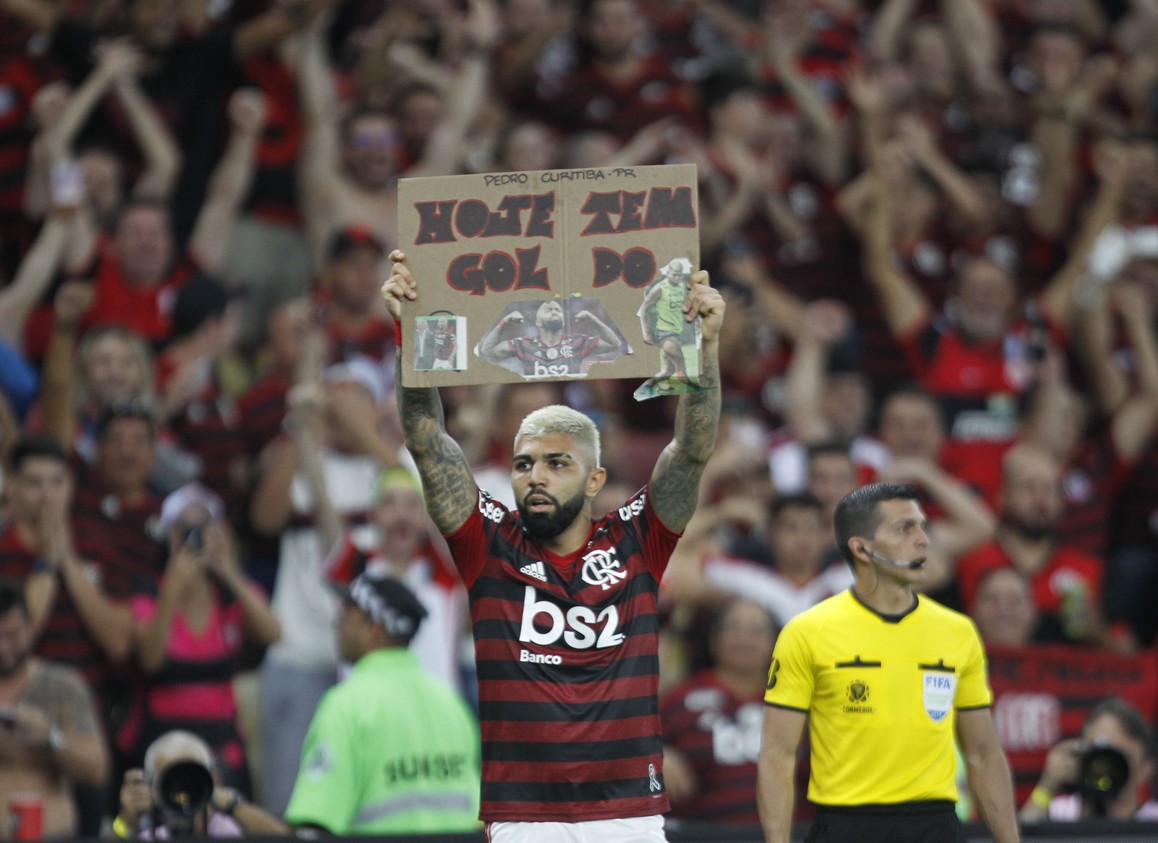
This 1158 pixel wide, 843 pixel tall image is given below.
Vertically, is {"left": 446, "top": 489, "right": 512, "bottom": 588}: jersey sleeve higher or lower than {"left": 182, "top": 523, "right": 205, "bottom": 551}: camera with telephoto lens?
lower

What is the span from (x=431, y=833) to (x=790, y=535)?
9.24 ft

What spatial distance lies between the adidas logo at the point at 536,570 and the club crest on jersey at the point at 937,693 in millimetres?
1458

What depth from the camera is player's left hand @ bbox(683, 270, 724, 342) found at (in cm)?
571

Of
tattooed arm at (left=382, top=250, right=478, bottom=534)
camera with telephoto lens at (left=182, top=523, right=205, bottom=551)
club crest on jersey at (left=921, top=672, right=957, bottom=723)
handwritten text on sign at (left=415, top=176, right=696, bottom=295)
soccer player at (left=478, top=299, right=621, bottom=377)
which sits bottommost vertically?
club crest on jersey at (left=921, top=672, right=957, bottom=723)

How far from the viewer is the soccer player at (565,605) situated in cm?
565

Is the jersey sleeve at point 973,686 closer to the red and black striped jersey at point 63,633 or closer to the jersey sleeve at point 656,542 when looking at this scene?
the jersey sleeve at point 656,542

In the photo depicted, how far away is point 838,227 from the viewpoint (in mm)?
12508

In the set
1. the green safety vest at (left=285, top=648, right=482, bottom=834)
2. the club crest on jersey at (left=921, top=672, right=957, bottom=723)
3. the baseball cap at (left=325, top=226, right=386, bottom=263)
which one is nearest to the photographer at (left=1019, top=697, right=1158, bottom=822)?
the club crest on jersey at (left=921, top=672, right=957, bottom=723)

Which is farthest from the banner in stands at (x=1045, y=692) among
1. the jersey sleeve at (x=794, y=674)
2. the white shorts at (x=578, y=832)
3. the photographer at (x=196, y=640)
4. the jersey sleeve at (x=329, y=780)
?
the white shorts at (x=578, y=832)

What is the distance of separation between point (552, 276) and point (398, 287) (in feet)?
1.62

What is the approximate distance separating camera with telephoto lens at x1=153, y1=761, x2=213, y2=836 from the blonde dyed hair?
1991 mm

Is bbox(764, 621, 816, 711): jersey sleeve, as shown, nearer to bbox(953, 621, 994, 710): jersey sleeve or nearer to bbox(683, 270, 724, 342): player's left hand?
bbox(953, 621, 994, 710): jersey sleeve

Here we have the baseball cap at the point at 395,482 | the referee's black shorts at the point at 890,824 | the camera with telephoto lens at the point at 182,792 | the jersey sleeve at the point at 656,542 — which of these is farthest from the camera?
the baseball cap at the point at 395,482

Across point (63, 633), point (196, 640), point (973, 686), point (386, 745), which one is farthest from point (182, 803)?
point (973, 686)
